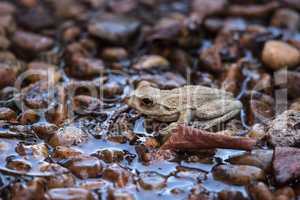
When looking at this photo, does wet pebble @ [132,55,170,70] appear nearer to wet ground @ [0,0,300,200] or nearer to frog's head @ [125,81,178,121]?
wet ground @ [0,0,300,200]

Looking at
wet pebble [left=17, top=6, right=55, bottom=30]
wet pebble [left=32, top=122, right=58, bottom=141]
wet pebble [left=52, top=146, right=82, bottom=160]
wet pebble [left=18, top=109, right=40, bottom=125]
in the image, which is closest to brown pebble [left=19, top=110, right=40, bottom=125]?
wet pebble [left=18, top=109, right=40, bottom=125]

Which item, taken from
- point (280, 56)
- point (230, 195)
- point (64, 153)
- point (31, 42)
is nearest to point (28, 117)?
point (64, 153)

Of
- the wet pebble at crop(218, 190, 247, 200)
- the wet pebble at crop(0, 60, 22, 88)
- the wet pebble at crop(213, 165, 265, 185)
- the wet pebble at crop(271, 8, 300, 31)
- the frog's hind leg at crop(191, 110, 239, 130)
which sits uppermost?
the wet pebble at crop(271, 8, 300, 31)

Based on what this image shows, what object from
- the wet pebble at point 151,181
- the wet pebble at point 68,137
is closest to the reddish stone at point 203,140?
the wet pebble at point 151,181

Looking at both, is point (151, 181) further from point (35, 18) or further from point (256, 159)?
point (35, 18)

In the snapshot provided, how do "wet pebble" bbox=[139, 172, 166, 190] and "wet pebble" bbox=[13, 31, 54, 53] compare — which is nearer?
"wet pebble" bbox=[139, 172, 166, 190]
